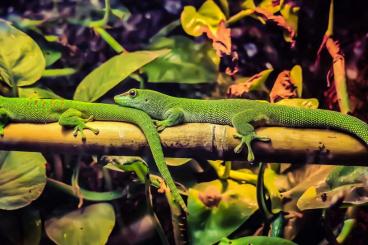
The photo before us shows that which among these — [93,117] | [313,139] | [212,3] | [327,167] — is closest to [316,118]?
[313,139]

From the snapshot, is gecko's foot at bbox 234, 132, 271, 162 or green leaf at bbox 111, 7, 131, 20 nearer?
gecko's foot at bbox 234, 132, 271, 162

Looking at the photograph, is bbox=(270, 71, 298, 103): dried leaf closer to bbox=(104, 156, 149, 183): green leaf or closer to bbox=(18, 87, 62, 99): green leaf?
bbox=(104, 156, 149, 183): green leaf

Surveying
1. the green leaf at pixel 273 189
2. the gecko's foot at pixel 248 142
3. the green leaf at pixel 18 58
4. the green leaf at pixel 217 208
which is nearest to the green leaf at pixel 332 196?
the green leaf at pixel 273 189

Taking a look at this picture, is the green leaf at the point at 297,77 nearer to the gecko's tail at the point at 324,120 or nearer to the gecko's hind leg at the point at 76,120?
the gecko's tail at the point at 324,120

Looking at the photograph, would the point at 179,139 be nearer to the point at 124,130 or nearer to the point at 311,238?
the point at 124,130

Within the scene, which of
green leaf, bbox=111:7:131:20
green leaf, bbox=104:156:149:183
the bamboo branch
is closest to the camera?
the bamboo branch

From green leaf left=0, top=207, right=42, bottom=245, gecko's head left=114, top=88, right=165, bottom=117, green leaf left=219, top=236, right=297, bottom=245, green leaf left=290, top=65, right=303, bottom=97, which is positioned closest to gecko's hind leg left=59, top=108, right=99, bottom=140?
gecko's head left=114, top=88, right=165, bottom=117
